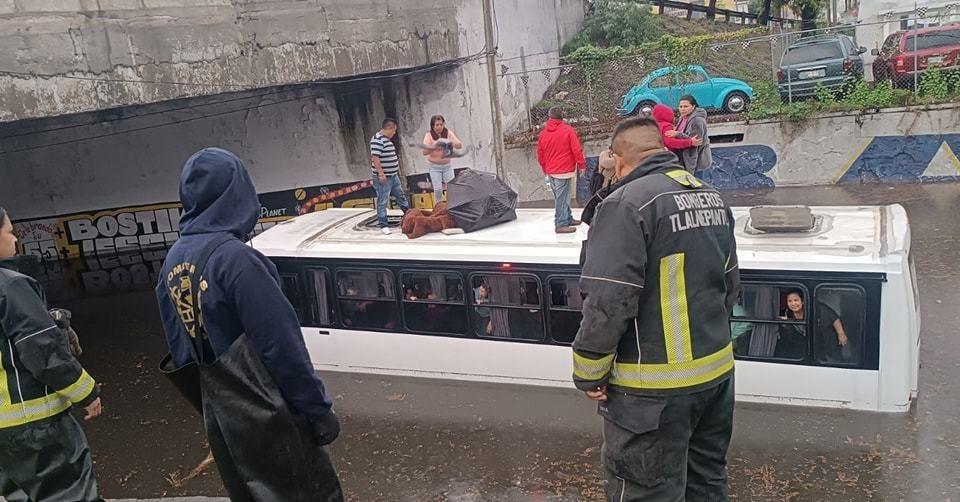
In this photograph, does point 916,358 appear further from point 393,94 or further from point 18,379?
point 393,94

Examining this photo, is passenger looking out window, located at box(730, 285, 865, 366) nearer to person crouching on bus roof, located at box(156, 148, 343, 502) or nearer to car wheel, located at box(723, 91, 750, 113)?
person crouching on bus roof, located at box(156, 148, 343, 502)

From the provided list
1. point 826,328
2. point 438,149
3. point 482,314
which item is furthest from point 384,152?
point 826,328

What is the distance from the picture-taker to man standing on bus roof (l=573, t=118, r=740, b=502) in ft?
10.8

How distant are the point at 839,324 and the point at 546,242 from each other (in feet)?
9.08

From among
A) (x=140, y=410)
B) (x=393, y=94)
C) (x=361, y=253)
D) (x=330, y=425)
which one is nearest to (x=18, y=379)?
(x=330, y=425)

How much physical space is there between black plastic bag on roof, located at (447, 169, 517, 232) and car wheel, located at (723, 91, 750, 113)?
1107 centimetres

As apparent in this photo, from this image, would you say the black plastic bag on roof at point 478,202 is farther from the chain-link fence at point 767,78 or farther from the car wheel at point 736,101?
the car wheel at point 736,101

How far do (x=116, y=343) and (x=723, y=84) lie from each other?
14242 mm

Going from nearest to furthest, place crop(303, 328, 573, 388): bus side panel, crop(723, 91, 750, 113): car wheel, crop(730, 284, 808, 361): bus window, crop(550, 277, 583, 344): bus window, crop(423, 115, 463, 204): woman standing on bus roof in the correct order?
1. crop(730, 284, 808, 361): bus window
2. crop(550, 277, 583, 344): bus window
3. crop(303, 328, 573, 388): bus side panel
4. crop(423, 115, 463, 204): woman standing on bus roof
5. crop(723, 91, 750, 113): car wheel

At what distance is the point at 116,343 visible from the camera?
11.3 m

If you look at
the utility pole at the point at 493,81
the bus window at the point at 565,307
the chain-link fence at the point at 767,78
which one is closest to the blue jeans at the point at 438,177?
the bus window at the point at 565,307

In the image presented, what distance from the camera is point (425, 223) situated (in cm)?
836

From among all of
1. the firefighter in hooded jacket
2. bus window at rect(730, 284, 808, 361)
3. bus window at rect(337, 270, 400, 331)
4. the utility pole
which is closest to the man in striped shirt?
bus window at rect(337, 270, 400, 331)

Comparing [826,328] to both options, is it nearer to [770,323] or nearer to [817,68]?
[770,323]
